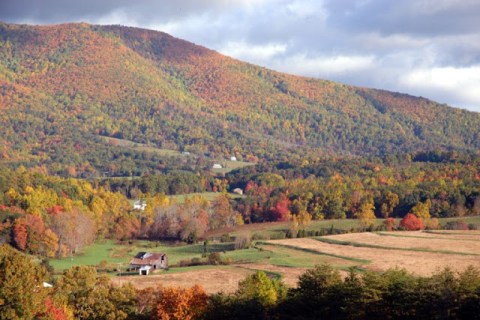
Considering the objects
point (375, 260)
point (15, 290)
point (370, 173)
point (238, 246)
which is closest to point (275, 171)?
point (370, 173)

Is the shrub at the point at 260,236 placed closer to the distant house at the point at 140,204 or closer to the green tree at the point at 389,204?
the green tree at the point at 389,204

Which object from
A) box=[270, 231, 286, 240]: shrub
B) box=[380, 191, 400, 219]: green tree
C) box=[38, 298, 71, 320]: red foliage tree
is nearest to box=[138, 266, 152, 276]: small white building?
box=[270, 231, 286, 240]: shrub

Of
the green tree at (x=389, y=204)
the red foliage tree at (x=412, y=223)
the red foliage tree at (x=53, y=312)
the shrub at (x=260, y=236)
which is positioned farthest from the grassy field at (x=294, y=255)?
the red foliage tree at (x=53, y=312)

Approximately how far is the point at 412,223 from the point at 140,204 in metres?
52.0

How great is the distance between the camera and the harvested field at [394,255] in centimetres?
7494

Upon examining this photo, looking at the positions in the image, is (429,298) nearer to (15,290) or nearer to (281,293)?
(281,293)

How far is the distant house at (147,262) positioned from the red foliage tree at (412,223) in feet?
135

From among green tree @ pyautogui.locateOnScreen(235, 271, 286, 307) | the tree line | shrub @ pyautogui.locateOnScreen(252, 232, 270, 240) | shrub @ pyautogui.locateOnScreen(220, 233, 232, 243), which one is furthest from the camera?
shrub @ pyautogui.locateOnScreen(252, 232, 270, 240)

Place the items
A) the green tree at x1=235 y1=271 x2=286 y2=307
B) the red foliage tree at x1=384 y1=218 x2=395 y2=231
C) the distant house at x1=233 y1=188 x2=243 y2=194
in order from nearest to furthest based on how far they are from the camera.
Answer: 1. the green tree at x1=235 y1=271 x2=286 y2=307
2. the red foliage tree at x1=384 y1=218 x2=395 y2=231
3. the distant house at x1=233 y1=188 x2=243 y2=194

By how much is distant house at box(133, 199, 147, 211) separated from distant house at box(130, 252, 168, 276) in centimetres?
4730

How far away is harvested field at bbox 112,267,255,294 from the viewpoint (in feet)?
228

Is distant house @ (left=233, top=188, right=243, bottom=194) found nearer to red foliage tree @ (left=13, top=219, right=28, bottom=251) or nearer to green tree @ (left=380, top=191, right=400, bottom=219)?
green tree @ (left=380, top=191, right=400, bottom=219)

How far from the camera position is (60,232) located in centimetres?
9919

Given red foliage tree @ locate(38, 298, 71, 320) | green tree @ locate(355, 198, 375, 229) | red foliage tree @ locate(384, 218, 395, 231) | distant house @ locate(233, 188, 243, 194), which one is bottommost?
red foliage tree @ locate(38, 298, 71, 320)
